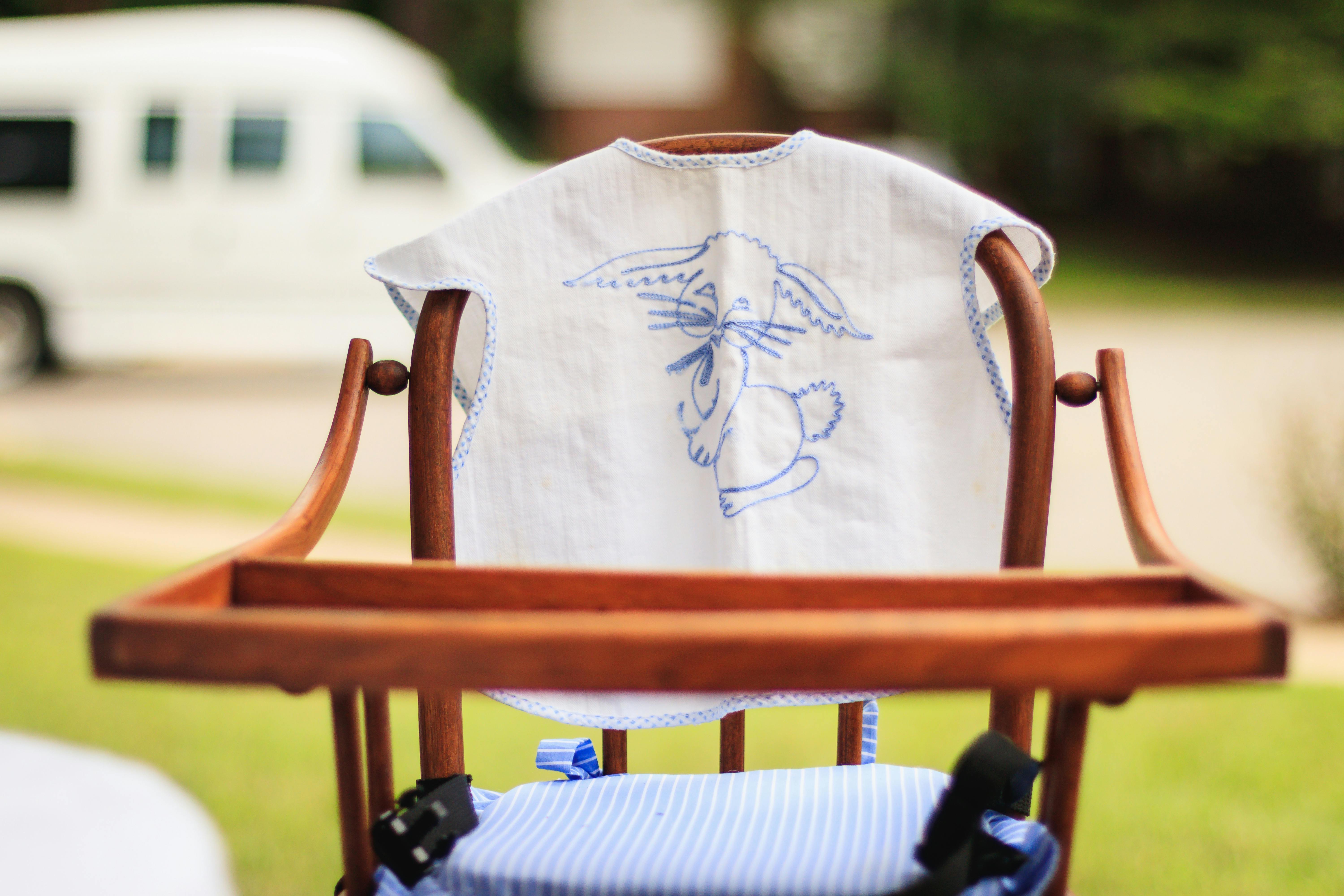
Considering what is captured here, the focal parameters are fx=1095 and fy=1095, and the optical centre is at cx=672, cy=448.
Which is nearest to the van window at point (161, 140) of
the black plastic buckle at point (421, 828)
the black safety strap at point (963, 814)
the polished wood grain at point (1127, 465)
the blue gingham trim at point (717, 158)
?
the blue gingham trim at point (717, 158)

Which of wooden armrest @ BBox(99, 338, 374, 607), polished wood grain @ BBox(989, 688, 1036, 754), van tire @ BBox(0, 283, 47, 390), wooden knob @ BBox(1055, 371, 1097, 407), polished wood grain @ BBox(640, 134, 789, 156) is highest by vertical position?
van tire @ BBox(0, 283, 47, 390)

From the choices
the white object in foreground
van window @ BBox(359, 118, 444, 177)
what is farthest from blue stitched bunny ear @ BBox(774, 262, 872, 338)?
van window @ BBox(359, 118, 444, 177)

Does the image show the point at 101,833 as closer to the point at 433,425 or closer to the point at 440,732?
the point at 440,732

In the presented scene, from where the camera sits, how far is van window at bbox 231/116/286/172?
6.53 meters

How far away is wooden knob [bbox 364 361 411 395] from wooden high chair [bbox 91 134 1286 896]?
0.27 feet

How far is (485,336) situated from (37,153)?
678cm

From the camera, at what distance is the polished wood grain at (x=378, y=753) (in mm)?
814

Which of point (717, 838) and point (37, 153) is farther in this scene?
point (37, 153)

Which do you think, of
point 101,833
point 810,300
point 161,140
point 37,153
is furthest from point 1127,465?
point 37,153

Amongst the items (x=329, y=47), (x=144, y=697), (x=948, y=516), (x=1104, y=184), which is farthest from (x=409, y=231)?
(x=1104, y=184)

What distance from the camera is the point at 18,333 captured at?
6.57 m

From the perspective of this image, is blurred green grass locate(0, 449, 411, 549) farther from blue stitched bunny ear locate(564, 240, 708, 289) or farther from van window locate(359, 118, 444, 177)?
blue stitched bunny ear locate(564, 240, 708, 289)

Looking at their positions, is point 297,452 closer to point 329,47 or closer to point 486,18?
point 329,47

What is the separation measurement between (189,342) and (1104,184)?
1471 cm
